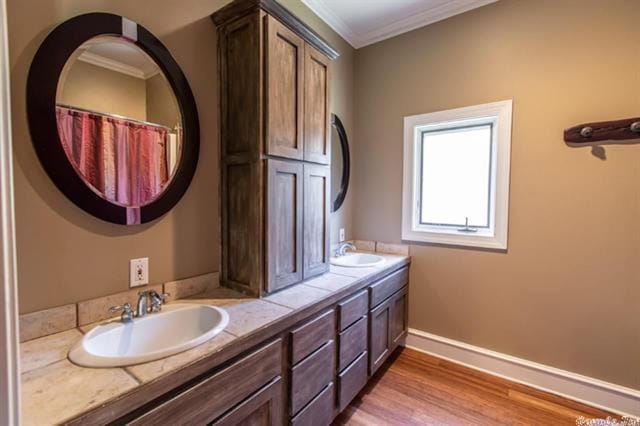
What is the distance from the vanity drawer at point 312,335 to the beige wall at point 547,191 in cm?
128

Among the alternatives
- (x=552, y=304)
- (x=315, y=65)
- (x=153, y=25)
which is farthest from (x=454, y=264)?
(x=153, y=25)

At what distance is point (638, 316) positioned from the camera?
1.74 meters

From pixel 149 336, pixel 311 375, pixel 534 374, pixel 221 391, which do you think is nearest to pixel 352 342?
pixel 311 375

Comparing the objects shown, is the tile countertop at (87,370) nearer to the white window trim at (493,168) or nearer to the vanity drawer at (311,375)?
the vanity drawer at (311,375)

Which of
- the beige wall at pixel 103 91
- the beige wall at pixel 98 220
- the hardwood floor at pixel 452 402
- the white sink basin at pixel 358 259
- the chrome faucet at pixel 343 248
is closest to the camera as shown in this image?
the beige wall at pixel 98 220

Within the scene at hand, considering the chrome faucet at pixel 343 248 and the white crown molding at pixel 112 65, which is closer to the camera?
the white crown molding at pixel 112 65

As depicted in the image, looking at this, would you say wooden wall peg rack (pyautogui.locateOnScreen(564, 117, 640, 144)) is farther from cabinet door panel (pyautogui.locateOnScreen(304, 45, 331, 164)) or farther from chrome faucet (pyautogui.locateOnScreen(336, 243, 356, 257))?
chrome faucet (pyautogui.locateOnScreen(336, 243, 356, 257))

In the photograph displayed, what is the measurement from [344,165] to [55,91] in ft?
6.80

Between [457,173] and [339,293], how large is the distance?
5.29 ft

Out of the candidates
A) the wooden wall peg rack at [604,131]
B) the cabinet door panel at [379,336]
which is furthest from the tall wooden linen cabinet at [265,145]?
the wooden wall peg rack at [604,131]

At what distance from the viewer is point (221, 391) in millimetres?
991

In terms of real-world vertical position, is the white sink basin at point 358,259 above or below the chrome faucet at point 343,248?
below

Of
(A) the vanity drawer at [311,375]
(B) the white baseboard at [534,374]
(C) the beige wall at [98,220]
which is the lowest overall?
(B) the white baseboard at [534,374]

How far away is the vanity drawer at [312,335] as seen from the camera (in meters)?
1.31
